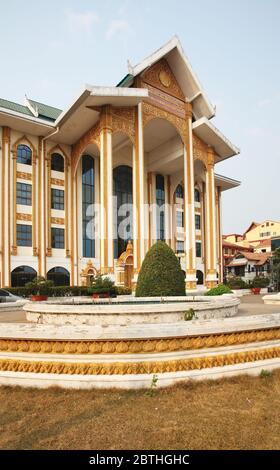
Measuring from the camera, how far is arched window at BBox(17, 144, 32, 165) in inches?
848

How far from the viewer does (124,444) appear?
3.32 m

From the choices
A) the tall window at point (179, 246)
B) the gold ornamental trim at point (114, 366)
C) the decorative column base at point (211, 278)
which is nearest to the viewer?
the gold ornamental trim at point (114, 366)

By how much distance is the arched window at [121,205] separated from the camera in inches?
1029

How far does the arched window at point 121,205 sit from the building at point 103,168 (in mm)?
81

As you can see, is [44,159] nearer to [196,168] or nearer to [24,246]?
[24,246]

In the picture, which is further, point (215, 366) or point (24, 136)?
point (24, 136)

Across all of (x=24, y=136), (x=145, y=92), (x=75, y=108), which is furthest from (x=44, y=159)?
(x=145, y=92)

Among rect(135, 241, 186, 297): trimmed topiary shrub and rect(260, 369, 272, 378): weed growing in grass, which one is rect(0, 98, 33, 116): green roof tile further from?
rect(260, 369, 272, 378): weed growing in grass

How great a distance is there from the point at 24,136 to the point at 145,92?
25.4ft

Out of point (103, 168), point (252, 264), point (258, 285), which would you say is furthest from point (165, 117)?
point (252, 264)

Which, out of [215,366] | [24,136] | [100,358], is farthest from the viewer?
[24,136]

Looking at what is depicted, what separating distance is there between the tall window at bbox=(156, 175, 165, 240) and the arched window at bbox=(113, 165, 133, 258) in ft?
9.45

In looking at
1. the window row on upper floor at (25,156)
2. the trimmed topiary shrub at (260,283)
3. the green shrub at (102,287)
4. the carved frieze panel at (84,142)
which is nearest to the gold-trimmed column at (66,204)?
the carved frieze panel at (84,142)

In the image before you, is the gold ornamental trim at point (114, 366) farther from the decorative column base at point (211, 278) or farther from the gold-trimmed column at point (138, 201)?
the decorative column base at point (211, 278)
